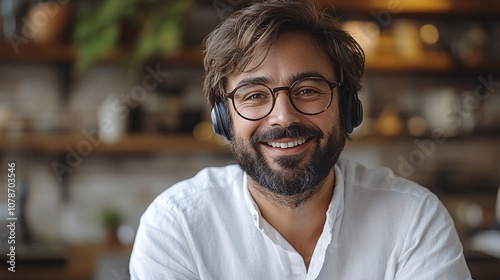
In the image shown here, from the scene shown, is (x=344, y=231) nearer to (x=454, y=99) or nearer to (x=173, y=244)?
(x=173, y=244)

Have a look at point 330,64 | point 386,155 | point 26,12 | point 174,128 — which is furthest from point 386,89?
point 330,64

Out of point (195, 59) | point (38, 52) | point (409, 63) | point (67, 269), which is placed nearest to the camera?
point (67, 269)

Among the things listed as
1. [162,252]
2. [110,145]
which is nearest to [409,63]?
[110,145]

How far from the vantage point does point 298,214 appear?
1.62m

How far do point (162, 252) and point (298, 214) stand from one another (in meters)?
0.33

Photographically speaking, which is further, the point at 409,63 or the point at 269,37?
the point at 409,63

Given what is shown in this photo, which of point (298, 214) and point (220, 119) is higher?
point (220, 119)

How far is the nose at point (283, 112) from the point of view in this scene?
150 cm

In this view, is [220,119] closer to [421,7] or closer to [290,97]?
[290,97]

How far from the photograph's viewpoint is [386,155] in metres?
4.31

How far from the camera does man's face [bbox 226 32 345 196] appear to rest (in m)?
1.51

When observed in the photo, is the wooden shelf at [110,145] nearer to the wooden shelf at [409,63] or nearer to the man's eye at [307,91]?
the wooden shelf at [409,63]

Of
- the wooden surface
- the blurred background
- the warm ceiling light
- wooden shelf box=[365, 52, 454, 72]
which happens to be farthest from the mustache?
the warm ceiling light

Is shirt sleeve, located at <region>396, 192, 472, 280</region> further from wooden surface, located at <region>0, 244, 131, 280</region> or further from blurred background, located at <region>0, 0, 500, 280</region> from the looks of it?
wooden surface, located at <region>0, 244, 131, 280</region>
